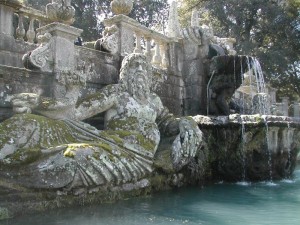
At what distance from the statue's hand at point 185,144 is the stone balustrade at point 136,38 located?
7.49ft

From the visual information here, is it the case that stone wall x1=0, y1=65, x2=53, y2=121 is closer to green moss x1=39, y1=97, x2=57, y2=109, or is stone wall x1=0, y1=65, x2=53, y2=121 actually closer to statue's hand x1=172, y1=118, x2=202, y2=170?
green moss x1=39, y1=97, x2=57, y2=109

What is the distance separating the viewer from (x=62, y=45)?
6.55 metres

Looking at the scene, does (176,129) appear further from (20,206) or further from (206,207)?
(20,206)

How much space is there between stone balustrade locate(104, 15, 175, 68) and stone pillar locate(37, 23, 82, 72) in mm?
1630

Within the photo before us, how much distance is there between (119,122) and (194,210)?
2.00m

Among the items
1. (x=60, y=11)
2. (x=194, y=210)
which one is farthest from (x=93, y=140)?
(x=60, y=11)

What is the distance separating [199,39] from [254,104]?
3.41 m

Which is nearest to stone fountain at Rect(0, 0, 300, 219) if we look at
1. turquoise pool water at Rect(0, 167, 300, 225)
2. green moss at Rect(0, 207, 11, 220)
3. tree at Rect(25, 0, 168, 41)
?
green moss at Rect(0, 207, 11, 220)

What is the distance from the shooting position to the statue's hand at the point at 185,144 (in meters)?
6.59

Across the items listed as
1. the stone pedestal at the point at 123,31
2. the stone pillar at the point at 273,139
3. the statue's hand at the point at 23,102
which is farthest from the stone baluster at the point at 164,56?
the statue's hand at the point at 23,102

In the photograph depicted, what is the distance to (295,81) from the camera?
95.0 feet

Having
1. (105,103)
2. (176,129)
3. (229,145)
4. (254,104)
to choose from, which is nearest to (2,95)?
(105,103)

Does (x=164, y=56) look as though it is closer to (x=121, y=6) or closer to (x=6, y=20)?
(x=121, y=6)

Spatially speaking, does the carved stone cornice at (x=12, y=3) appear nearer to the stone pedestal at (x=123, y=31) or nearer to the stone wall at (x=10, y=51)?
the stone wall at (x=10, y=51)
